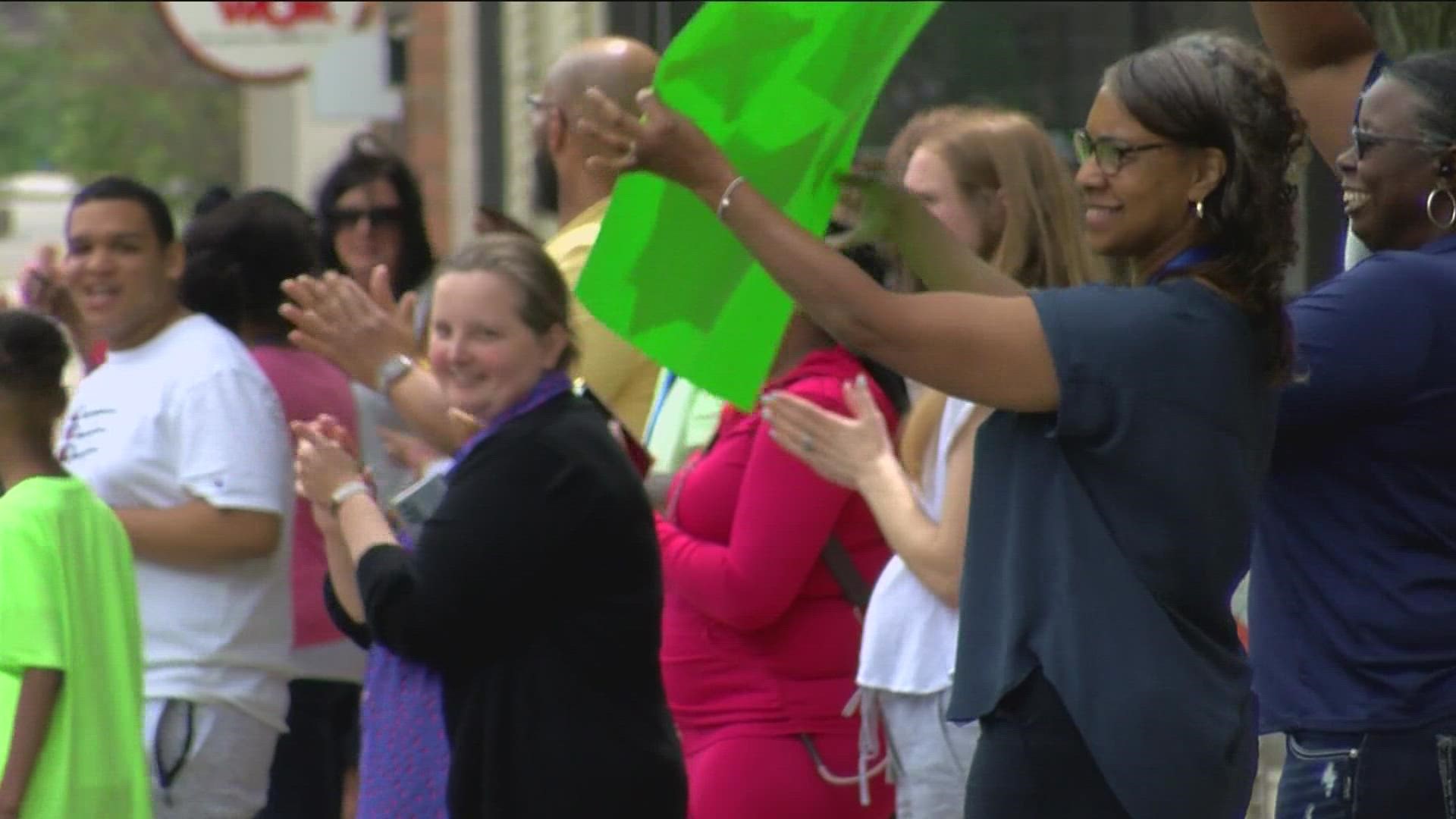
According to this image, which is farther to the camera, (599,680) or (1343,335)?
(599,680)

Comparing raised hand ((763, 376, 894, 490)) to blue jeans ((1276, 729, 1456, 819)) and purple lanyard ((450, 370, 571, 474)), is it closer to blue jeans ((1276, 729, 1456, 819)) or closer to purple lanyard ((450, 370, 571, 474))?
purple lanyard ((450, 370, 571, 474))

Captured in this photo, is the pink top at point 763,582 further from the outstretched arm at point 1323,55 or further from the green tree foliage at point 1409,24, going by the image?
the green tree foliage at point 1409,24

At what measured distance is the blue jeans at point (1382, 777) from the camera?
365cm

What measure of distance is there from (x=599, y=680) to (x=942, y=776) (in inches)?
26.8

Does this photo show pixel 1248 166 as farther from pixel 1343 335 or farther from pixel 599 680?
pixel 599 680

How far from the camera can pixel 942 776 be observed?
4.51m

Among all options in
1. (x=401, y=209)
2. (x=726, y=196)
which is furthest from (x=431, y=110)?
(x=726, y=196)

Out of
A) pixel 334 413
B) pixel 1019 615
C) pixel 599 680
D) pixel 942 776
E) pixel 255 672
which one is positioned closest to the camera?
pixel 1019 615

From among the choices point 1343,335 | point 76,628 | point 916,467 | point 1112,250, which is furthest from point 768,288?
point 76,628

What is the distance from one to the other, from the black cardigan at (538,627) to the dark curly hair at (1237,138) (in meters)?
1.33

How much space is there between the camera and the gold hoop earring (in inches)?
Result: 148

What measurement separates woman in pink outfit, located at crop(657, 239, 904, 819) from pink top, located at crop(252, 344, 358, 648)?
110 centimetres

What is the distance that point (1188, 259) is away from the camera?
131 inches

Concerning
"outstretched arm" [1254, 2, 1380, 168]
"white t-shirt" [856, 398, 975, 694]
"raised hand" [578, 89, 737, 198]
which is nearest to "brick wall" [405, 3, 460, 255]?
"white t-shirt" [856, 398, 975, 694]
